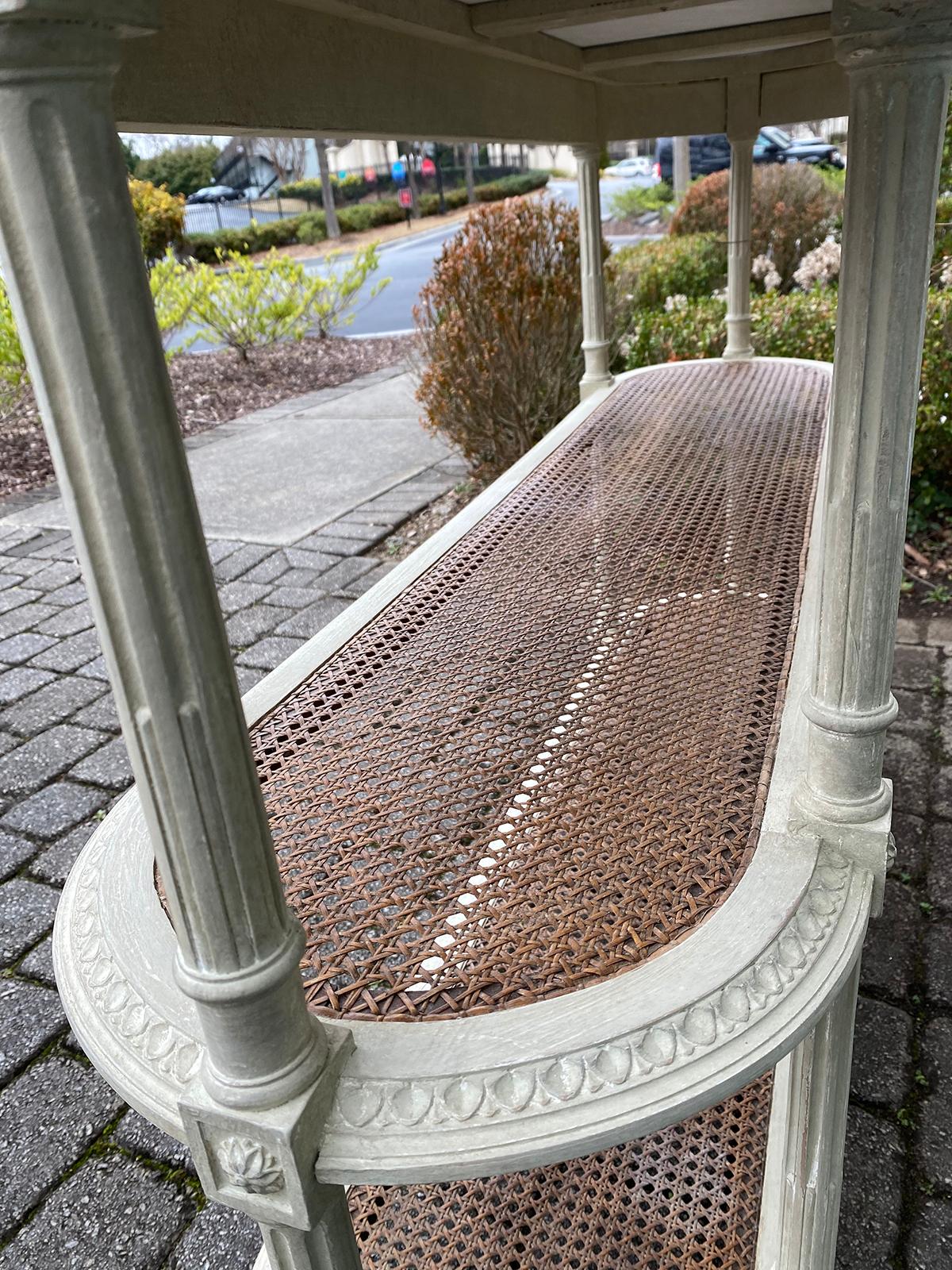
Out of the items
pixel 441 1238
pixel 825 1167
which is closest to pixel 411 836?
pixel 441 1238

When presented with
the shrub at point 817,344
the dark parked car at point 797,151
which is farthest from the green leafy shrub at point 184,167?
the shrub at point 817,344

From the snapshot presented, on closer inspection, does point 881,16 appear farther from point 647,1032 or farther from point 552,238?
point 552,238

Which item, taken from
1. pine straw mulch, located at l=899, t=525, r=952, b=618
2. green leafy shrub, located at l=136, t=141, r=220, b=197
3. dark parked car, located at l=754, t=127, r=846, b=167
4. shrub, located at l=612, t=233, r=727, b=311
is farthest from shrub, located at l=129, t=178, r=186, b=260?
green leafy shrub, located at l=136, t=141, r=220, b=197

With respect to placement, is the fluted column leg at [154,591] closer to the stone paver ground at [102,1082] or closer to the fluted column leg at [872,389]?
the fluted column leg at [872,389]

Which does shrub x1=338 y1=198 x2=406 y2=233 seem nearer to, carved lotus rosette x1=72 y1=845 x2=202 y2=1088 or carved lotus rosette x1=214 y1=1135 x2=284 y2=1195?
carved lotus rosette x1=72 y1=845 x2=202 y2=1088

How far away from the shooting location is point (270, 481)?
6.81 meters

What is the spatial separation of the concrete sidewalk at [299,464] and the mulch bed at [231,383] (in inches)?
18.3

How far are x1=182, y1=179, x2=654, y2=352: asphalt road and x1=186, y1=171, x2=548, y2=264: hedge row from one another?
1925mm

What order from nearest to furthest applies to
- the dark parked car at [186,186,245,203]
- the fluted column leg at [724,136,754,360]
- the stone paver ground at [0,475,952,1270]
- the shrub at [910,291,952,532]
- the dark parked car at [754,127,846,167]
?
1. the stone paver ground at [0,475,952,1270]
2. the fluted column leg at [724,136,754,360]
3. the shrub at [910,291,952,532]
4. the dark parked car at [754,127,846,167]
5. the dark parked car at [186,186,245,203]

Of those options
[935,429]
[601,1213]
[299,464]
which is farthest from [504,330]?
[601,1213]

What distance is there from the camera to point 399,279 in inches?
701

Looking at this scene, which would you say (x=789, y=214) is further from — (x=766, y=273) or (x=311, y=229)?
(x=311, y=229)

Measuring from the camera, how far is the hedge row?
20.0m

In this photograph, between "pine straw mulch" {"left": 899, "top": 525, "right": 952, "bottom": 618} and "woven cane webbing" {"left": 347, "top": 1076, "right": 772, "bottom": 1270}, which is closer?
"woven cane webbing" {"left": 347, "top": 1076, "right": 772, "bottom": 1270}
